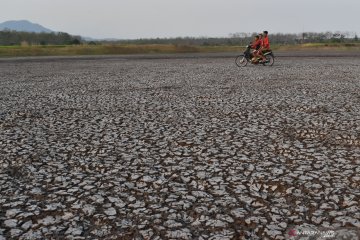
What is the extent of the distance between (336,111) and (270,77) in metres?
10.9

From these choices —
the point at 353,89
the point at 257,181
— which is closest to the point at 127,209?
the point at 257,181

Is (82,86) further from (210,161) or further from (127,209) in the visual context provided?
(127,209)

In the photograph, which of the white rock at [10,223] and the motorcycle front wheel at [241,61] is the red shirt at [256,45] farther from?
the white rock at [10,223]

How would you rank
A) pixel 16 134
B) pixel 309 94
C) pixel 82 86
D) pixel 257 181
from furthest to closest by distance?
pixel 82 86 → pixel 309 94 → pixel 16 134 → pixel 257 181

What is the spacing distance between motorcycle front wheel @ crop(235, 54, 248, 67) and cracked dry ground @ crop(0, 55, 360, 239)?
17434 mm

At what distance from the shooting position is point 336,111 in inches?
471

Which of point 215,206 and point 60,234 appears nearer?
point 60,234

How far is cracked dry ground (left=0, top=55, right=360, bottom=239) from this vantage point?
4.85 m

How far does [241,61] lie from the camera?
3142 cm

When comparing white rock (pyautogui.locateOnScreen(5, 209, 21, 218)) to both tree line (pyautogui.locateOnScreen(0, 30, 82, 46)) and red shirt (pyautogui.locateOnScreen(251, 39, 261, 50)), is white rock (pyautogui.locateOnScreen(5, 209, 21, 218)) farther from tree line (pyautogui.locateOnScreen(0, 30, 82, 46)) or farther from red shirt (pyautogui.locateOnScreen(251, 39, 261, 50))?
tree line (pyautogui.locateOnScreen(0, 30, 82, 46))

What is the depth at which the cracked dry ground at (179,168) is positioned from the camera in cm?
485

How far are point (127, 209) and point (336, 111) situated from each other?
29.8 ft

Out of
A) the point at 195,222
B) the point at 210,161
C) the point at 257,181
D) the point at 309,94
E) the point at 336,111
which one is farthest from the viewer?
the point at 309,94

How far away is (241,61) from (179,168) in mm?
25741
